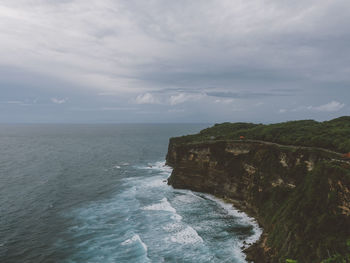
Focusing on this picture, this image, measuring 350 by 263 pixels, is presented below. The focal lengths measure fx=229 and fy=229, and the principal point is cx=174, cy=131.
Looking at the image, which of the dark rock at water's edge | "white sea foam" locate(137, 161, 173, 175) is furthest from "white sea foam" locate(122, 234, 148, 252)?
"white sea foam" locate(137, 161, 173, 175)

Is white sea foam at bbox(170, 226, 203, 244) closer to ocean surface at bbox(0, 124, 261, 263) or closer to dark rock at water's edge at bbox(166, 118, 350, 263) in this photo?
ocean surface at bbox(0, 124, 261, 263)

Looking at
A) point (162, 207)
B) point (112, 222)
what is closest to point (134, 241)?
point (112, 222)

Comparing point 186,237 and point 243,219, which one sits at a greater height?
point 243,219

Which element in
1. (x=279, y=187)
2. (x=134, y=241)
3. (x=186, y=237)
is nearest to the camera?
(x=134, y=241)

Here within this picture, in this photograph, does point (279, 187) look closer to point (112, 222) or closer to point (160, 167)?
point (112, 222)

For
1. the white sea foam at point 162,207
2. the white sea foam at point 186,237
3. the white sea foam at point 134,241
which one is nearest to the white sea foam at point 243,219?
the white sea foam at point 186,237

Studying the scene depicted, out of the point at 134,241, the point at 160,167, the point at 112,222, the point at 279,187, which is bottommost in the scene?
the point at 112,222

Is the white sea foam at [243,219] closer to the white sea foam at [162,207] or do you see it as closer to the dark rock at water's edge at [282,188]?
the dark rock at water's edge at [282,188]

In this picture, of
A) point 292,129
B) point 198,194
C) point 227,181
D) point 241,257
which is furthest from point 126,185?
point 292,129

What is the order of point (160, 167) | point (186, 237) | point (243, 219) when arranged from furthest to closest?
point (160, 167), point (243, 219), point (186, 237)
